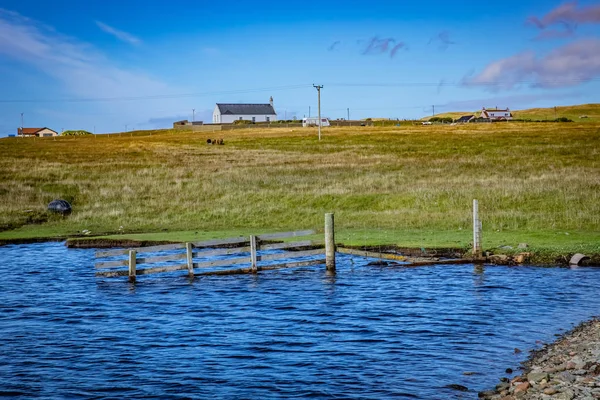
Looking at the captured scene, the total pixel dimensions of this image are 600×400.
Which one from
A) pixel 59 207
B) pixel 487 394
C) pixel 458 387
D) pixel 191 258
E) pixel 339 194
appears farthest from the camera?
pixel 59 207

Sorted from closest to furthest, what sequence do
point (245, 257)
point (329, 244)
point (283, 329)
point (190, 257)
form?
point (283, 329)
point (190, 257)
point (245, 257)
point (329, 244)

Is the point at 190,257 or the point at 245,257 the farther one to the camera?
the point at 245,257

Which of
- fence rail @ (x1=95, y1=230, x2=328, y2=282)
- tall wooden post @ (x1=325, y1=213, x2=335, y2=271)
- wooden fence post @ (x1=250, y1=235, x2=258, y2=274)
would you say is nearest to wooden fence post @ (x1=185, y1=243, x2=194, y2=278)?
fence rail @ (x1=95, y1=230, x2=328, y2=282)

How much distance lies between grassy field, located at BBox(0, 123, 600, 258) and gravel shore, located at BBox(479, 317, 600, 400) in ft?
50.3

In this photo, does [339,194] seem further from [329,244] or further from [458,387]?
[458,387]

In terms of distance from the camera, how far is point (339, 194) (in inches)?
2104

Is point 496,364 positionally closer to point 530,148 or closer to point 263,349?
point 263,349

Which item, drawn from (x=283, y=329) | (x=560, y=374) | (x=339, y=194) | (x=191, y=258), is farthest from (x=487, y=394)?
(x=339, y=194)

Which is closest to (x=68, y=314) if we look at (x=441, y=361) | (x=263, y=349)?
(x=263, y=349)

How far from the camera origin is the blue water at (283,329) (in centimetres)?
1619

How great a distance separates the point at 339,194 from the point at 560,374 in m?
39.4

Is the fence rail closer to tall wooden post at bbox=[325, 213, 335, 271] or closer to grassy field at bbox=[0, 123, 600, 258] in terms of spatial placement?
tall wooden post at bbox=[325, 213, 335, 271]

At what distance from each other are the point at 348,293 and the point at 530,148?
63759 mm

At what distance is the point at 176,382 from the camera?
53.8 feet
